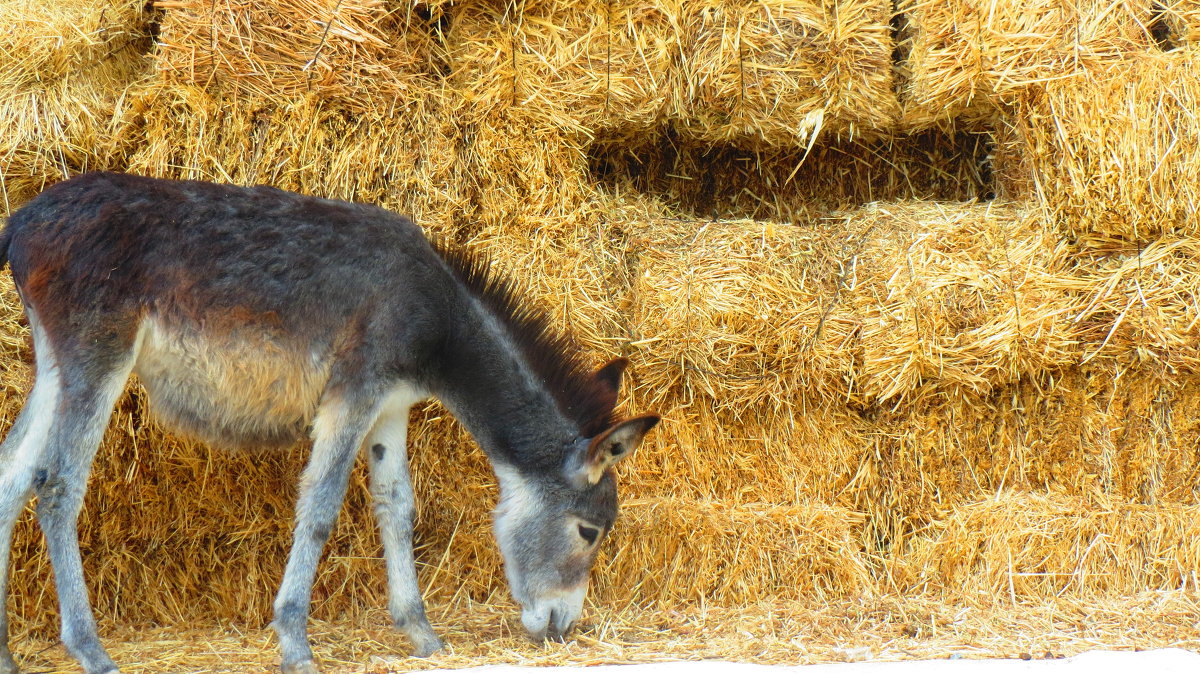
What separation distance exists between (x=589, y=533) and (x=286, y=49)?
8.99 ft

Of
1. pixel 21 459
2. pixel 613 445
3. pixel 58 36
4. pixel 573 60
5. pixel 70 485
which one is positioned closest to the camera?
pixel 70 485

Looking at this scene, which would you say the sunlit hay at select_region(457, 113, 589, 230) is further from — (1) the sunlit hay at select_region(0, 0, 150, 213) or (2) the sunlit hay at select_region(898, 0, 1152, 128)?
(2) the sunlit hay at select_region(898, 0, 1152, 128)

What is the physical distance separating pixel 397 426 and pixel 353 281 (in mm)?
744

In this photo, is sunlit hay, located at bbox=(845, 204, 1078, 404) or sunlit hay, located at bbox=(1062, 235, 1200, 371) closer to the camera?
sunlit hay, located at bbox=(1062, 235, 1200, 371)

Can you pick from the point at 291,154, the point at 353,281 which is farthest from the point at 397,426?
the point at 291,154

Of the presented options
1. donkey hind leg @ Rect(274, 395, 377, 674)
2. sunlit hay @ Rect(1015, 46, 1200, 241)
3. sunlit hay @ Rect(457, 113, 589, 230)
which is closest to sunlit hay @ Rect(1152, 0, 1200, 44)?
sunlit hay @ Rect(1015, 46, 1200, 241)

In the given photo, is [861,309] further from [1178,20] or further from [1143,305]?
[1178,20]

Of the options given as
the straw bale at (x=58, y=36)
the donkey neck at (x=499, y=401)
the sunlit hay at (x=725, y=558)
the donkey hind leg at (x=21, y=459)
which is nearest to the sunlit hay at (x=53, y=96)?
the straw bale at (x=58, y=36)

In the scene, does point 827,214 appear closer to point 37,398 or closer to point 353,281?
point 353,281

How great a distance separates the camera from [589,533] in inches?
196

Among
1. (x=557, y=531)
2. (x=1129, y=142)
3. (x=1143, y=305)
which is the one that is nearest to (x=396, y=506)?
(x=557, y=531)

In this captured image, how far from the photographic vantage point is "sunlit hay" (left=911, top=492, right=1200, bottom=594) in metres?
5.29

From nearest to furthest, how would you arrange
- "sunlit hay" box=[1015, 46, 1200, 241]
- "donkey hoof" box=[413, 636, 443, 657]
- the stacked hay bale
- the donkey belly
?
the donkey belly → "donkey hoof" box=[413, 636, 443, 657] → "sunlit hay" box=[1015, 46, 1200, 241] → the stacked hay bale

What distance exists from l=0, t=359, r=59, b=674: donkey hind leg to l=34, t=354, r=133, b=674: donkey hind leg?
0.44 ft
